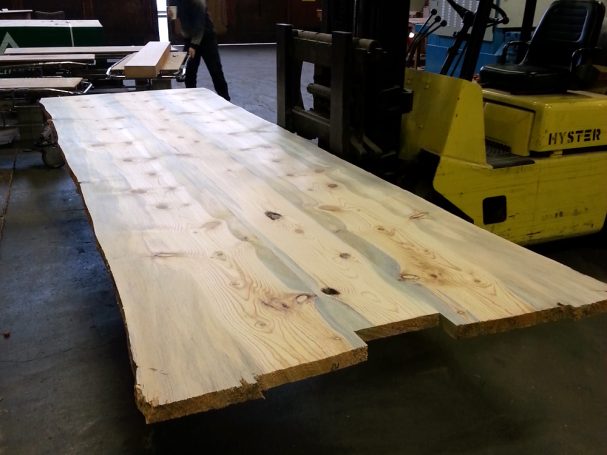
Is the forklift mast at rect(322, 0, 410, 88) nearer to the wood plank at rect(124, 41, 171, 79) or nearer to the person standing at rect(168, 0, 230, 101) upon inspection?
the wood plank at rect(124, 41, 171, 79)

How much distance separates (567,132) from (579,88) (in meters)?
0.92

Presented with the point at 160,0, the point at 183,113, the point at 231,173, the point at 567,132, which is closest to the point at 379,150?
the point at 231,173

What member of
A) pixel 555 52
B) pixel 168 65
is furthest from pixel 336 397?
pixel 168 65

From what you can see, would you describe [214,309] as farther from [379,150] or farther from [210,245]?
[379,150]

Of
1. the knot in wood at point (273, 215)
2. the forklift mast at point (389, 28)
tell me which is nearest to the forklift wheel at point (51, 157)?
the forklift mast at point (389, 28)

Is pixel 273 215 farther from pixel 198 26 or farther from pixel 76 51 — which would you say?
pixel 76 51

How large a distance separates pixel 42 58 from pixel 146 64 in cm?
169

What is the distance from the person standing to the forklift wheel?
8.80 feet

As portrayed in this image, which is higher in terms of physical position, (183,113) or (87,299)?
(183,113)

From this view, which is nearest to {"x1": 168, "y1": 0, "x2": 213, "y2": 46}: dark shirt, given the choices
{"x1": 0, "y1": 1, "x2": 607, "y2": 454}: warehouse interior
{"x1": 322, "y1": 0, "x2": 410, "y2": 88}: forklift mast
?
{"x1": 322, "y1": 0, "x2": 410, "y2": 88}: forklift mast

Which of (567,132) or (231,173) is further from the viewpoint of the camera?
(567,132)

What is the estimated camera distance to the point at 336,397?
7.97ft

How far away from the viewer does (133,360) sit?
4.23 feet

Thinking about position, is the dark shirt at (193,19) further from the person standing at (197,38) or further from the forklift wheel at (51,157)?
the forklift wheel at (51,157)
